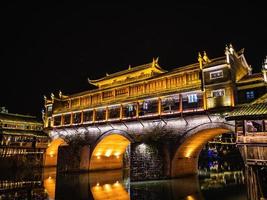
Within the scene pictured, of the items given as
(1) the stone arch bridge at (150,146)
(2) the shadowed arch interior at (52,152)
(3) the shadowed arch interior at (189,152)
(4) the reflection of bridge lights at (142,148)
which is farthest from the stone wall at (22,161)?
(3) the shadowed arch interior at (189,152)

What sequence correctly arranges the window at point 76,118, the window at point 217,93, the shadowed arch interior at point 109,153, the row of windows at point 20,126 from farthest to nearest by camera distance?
the row of windows at point 20,126
the window at point 76,118
the shadowed arch interior at point 109,153
the window at point 217,93

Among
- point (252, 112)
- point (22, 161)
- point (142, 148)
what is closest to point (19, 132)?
point (22, 161)

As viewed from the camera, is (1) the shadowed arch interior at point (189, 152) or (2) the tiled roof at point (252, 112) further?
(1) the shadowed arch interior at point (189, 152)

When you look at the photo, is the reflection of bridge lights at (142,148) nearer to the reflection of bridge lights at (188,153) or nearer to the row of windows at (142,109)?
the row of windows at (142,109)

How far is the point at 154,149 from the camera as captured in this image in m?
22.0

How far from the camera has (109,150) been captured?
32312mm

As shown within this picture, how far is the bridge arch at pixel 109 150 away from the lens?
2939 cm

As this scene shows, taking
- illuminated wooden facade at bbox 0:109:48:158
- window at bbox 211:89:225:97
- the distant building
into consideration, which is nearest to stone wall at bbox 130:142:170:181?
window at bbox 211:89:225:97

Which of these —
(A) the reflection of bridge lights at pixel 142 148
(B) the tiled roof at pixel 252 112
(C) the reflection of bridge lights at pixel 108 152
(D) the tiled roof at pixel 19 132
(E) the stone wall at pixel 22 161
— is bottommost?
(E) the stone wall at pixel 22 161

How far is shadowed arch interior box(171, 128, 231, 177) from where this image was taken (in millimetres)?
22547

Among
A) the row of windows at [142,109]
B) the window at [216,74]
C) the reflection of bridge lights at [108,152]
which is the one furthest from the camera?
the reflection of bridge lights at [108,152]

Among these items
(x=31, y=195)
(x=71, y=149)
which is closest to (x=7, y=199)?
(x=31, y=195)

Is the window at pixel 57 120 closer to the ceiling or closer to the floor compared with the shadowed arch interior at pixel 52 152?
closer to the ceiling

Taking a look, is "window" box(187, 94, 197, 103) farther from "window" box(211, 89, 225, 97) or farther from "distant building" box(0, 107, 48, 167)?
"distant building" box(0, 107, 48, 167)
